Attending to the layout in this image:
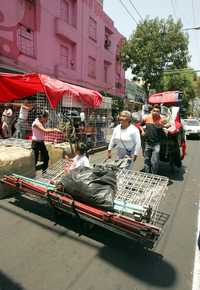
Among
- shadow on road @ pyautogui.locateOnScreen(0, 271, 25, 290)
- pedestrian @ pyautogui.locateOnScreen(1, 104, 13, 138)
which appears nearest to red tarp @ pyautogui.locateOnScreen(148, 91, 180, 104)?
pedestrian @ pyautogui.locateOnScreen(1, 104, 13, 138)

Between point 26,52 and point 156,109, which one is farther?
point 26,52

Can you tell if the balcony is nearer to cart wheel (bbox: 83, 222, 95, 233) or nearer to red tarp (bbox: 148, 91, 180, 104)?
red tarp (bbox: 148, 91, 180, 104)

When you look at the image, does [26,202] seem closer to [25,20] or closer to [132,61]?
[25,20]

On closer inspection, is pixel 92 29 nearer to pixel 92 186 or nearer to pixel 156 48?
pixel 156 48

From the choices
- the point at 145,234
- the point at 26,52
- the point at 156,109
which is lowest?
the point at 145,234

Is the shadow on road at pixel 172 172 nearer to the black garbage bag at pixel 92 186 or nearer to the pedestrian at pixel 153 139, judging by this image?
the pedestrian at pixel 153 139

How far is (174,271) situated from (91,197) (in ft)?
4.33

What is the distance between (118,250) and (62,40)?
18.9 metres

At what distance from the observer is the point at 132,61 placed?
91.5 feet

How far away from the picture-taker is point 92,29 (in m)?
25.0

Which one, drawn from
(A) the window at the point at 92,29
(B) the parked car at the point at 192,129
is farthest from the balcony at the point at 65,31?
(B) the parked car at the point at 192,129

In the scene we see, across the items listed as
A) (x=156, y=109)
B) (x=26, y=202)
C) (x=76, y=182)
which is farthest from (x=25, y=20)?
(x=76, y=182)

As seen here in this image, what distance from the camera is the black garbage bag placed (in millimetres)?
3742

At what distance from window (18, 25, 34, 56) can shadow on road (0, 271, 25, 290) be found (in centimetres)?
1487
